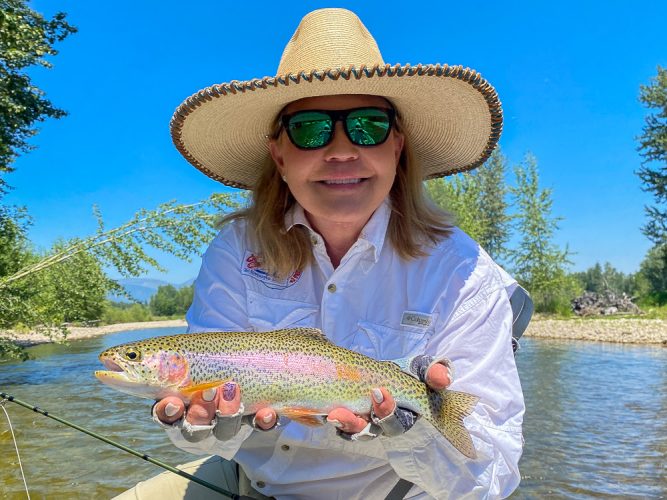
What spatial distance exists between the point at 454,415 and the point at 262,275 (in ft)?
3.99

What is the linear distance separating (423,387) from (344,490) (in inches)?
27.2

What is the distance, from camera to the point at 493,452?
2.42m

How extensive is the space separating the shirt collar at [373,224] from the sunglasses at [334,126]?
0.37m

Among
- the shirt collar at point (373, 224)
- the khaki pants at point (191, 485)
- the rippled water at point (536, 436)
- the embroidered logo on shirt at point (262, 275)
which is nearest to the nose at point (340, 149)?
the shirt collar at point (373, 224)

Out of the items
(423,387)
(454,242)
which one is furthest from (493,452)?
(454,242)

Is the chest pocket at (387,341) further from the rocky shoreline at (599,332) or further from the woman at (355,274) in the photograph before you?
the rocky shoreline at (599,332)

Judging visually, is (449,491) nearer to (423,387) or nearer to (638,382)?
(423,387)

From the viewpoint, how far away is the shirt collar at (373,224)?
2887 millimetres

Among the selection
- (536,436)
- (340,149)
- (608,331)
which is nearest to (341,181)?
(340,149)

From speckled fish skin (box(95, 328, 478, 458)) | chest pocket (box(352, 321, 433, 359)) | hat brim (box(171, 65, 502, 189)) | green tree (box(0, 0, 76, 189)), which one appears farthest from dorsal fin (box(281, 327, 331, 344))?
green tree (box(0, 0, 76, 189))

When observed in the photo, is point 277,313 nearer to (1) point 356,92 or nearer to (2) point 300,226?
(2) point 300,226

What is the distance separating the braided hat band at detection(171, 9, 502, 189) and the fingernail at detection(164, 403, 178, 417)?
59.4 inches

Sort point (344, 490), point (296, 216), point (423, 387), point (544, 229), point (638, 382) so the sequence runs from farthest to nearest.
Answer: point (544, 229)
point (638, 382)
point (296, 216)
point (344, 490)
point (423, 387)

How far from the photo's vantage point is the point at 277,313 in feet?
9.70
